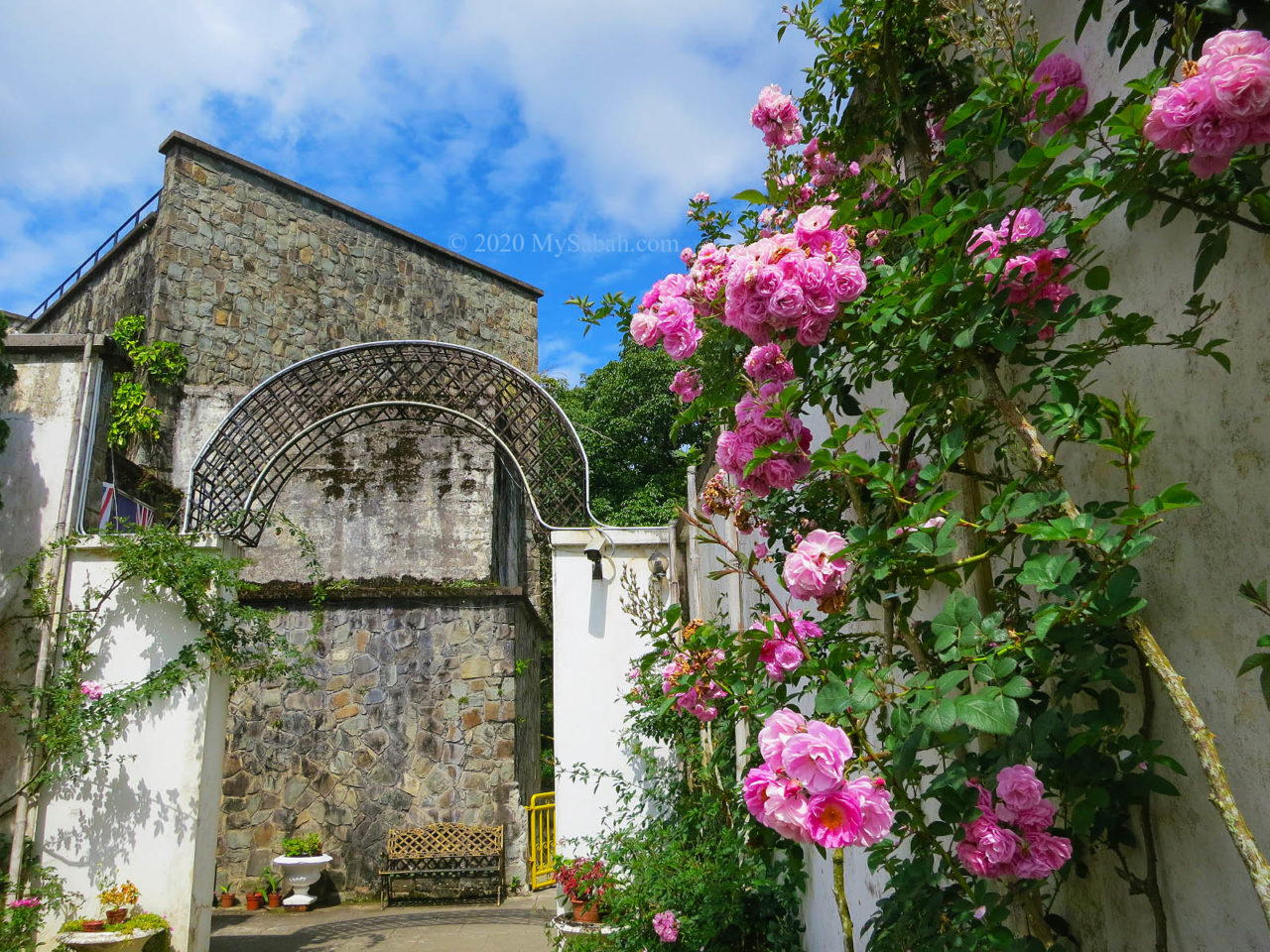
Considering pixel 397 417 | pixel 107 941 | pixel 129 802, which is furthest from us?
pixel 397 417

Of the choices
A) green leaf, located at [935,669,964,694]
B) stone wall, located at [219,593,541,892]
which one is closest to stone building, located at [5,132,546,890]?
stone wall, located at [219,593,541,892]

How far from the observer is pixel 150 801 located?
16.9ft

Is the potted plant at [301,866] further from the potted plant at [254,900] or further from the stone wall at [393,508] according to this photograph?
the stone wall at [393,508]

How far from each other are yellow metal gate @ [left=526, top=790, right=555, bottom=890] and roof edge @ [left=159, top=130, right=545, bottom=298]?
10.1 meters

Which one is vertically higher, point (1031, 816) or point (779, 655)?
point (779, 655)

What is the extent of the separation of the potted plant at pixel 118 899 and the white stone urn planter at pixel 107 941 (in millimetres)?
167

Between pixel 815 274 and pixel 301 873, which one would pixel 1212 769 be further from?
pixel 301 873

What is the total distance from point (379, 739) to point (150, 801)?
3987 millimetres

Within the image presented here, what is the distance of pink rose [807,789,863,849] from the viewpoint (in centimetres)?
121

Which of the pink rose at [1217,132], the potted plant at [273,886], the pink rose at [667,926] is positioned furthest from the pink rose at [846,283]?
the potted plant at [273,886]

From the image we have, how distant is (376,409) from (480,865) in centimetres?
485

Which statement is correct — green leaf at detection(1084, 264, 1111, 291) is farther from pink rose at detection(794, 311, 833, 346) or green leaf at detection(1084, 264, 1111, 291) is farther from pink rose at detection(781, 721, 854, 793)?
pink rose at detection(781, 721, 854, 793)

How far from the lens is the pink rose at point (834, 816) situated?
1214 millimetres

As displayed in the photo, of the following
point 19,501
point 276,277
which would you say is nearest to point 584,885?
point 19,501
